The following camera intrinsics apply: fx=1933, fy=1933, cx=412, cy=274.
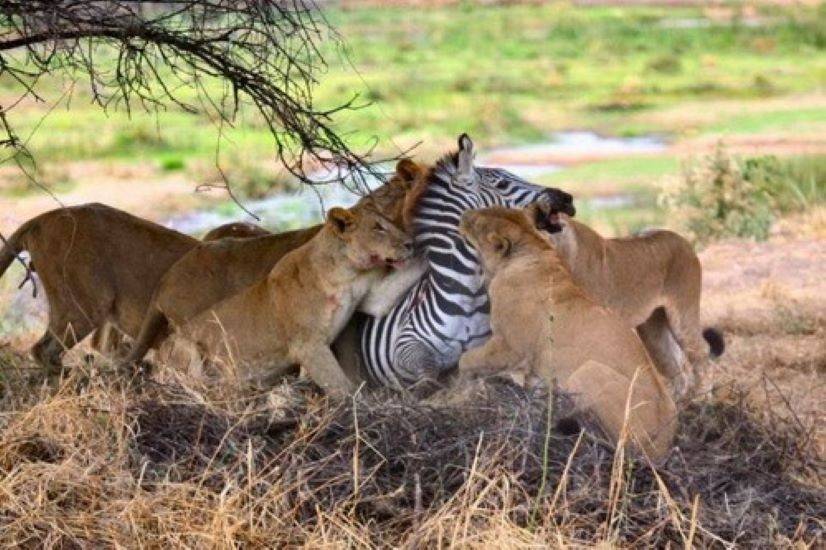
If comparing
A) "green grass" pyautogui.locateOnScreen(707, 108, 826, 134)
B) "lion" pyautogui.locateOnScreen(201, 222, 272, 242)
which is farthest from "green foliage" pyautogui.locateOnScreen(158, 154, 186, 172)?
"lion" pyautogui.locateOnScreen(201, 222, 272, 242)

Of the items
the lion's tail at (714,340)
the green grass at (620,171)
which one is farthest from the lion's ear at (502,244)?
the green grass at (620,171)

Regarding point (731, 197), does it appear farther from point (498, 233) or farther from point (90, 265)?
point (498, 233)

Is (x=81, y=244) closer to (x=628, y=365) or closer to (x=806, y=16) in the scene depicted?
(x=628, y=365)

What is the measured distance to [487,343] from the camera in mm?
8102

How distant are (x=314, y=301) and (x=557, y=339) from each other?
4.60 ft

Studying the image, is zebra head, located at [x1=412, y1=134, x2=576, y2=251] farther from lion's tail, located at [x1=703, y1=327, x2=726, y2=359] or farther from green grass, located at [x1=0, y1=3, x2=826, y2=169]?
green grass, located at [x1=0, y1=3, x2=826, y2=169]

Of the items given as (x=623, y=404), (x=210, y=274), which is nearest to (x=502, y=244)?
(x=623, y=404)

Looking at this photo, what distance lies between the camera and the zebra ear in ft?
29.0

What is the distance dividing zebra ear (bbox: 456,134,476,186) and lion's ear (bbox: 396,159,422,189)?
0.61 feet

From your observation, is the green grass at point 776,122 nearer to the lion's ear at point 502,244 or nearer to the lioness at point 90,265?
the lioness at point 90,265

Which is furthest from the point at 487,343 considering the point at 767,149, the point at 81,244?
the point at 767,149

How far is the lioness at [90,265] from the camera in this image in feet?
30.7

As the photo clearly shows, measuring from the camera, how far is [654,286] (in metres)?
9.48

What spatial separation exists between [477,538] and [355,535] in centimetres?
41
